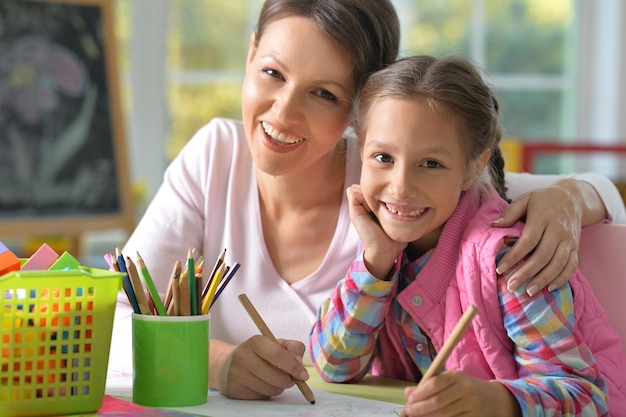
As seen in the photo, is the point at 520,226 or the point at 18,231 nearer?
the point at 520,226

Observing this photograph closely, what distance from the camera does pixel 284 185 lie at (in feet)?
5.42

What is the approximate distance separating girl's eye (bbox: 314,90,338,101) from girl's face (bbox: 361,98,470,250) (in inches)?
9.1

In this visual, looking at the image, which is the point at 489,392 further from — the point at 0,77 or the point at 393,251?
the point at 0,77

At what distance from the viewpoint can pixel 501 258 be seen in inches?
47.1

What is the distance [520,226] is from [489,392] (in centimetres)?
28

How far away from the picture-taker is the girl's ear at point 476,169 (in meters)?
1.29

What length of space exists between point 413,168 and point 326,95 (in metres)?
0.32

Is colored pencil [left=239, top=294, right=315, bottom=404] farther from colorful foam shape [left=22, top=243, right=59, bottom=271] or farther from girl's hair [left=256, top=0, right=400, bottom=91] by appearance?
girl's hair [left=256, top=0, right=400, bottom=91]

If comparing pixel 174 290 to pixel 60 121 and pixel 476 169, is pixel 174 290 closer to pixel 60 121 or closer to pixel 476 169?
pixel 476 169

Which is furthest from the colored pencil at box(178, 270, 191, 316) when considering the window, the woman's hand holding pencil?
the window

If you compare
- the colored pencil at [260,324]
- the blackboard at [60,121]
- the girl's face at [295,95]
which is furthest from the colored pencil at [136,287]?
the blackboard at [60,121]

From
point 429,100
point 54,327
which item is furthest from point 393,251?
point 54,327

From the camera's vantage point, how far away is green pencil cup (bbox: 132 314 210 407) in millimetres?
1115

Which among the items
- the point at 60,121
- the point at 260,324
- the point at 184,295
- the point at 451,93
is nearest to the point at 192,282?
the point at 184,295
